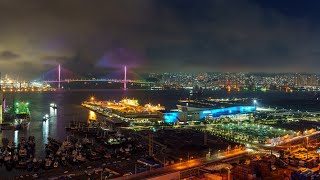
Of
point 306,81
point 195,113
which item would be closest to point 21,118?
point 195,113

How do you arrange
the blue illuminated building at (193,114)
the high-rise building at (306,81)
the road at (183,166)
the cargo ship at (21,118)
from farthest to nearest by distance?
the high-rise building at (306,81)
the blue illuminated building at (193,114)
the cargo ship at (21,118)
the road at (183,166)

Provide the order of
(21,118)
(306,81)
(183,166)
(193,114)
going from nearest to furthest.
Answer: (183,166) → (21,118) → (193,114) → (306,81)

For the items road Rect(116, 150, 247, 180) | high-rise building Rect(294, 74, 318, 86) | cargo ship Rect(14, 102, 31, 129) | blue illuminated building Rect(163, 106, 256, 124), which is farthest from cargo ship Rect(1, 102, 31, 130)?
high-rise building Rect(294, 74, 318, 86)

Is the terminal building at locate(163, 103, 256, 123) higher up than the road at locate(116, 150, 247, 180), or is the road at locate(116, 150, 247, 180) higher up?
the terminal building at locate(163, 103, 256, 123)

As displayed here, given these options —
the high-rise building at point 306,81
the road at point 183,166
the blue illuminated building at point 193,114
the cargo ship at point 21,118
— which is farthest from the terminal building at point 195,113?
the high-rise building at point 306,81

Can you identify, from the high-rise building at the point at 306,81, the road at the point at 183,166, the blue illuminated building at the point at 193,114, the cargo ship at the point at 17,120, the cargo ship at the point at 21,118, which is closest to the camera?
the road at the point at 183,166

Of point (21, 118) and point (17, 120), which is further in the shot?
point (21, 118)

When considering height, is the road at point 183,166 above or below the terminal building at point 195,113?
below

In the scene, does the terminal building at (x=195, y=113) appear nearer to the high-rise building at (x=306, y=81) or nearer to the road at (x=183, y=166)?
the road at (x=183, y=166)

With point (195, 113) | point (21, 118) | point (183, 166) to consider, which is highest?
point (195, 113)

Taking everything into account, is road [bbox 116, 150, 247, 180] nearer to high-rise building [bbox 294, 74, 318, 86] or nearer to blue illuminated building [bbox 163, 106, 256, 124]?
blue illuminated building [bbox 163, 106, 256, 124]

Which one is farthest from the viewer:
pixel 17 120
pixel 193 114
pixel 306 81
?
pixel 306 81

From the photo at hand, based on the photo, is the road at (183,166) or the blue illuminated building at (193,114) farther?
the blue illuminated building at (193,114)

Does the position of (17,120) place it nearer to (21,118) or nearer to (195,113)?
(21,118)
